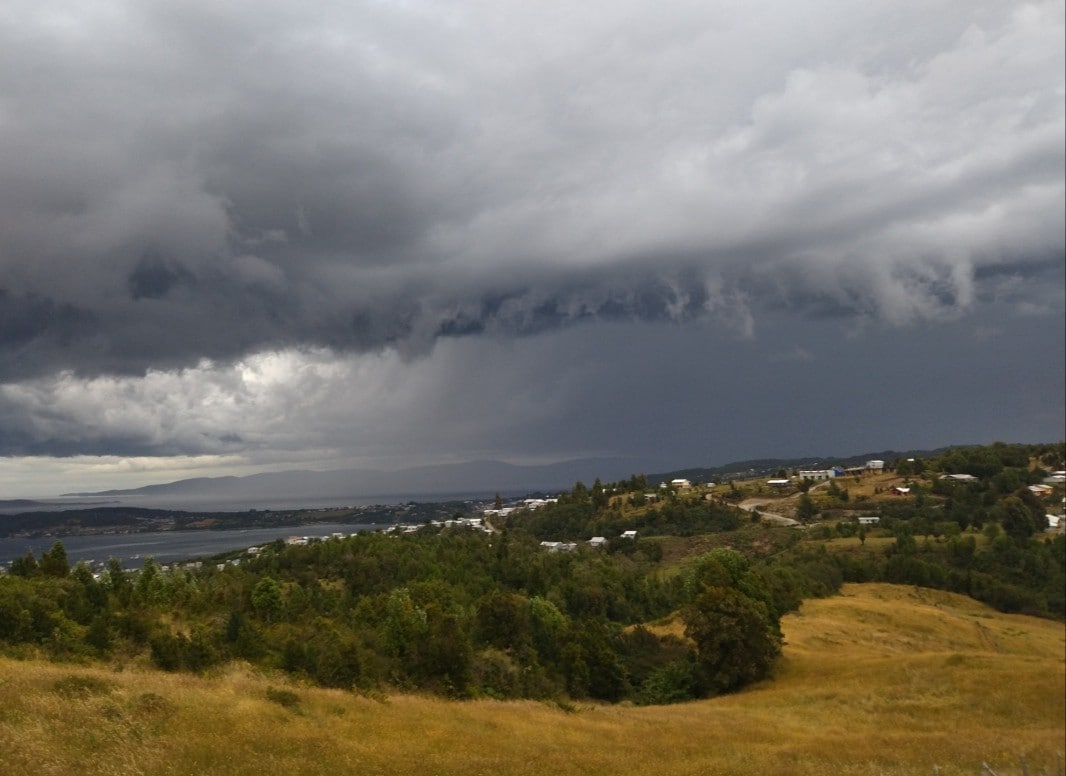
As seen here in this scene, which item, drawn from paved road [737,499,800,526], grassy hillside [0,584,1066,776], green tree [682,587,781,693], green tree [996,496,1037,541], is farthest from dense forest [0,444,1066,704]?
grassy hillside [0,584,1066,776]

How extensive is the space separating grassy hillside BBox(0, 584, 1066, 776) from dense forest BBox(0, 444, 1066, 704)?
25.2ft

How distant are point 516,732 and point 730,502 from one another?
17155cm

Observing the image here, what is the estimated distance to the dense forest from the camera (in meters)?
40.0

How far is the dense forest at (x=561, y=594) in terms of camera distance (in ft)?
131

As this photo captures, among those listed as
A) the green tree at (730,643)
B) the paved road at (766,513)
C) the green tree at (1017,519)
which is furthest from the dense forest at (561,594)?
the paved road at (766,513)

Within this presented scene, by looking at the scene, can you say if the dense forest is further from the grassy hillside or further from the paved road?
the grassy hillside

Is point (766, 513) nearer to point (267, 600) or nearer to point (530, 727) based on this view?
point (267, 600)

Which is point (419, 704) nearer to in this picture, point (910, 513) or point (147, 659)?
point (147, 659)

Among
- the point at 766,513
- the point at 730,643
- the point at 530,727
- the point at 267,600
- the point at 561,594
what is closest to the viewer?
the point at 530,727

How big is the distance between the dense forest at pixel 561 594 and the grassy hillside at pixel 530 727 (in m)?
7.69

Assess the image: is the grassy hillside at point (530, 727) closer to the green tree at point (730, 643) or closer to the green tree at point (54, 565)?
the green tree at point (730, 643)

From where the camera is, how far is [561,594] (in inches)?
3578

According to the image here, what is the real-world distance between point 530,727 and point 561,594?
6567cm

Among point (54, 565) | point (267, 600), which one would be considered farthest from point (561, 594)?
point (54, 565)
